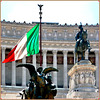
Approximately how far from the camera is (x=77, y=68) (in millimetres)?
44062

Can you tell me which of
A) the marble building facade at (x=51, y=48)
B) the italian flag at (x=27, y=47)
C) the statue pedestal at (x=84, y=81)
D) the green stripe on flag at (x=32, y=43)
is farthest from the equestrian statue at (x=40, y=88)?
the marble building facade at (x=51, y=48)

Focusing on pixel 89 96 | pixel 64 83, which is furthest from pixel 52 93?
pixel 64 83

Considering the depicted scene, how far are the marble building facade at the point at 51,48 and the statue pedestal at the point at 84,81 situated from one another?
3255 cm

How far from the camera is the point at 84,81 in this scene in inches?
1726

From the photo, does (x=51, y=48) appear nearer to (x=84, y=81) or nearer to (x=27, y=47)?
(x=84, y=81)

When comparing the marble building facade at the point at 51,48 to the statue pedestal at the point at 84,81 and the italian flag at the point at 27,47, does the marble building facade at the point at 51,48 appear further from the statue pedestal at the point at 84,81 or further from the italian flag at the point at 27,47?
the italian flag at the point at 27,47

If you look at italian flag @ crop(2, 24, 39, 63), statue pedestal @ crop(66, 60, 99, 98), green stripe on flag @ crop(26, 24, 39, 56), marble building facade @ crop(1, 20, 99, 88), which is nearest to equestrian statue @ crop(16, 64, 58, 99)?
italian flag @ crop(2, 24, 39, 63)

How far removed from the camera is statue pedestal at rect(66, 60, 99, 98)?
140 ft

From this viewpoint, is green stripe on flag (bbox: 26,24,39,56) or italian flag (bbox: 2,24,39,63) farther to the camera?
green stripe on flag (bbox: 26,24,39,56)

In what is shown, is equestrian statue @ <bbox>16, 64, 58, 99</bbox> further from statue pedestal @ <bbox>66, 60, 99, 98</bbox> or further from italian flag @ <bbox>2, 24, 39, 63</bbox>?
statue pedestal @ <bbox>66, 60, 99, 98</bbox>

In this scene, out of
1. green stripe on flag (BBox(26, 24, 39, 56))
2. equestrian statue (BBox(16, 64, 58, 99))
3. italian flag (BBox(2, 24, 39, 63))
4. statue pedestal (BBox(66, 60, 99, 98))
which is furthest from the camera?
statue pedestal (BBox(66, 60, 99, 98))

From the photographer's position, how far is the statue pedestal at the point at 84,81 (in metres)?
42.7

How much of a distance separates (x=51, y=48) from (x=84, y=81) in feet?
116

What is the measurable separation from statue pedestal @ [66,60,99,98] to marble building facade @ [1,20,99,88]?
3255 cm
